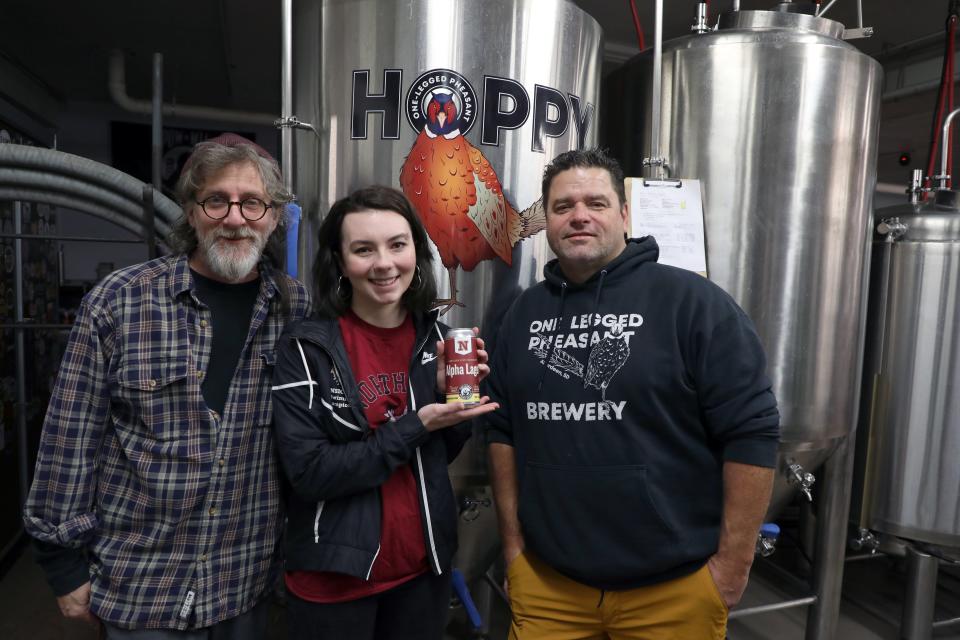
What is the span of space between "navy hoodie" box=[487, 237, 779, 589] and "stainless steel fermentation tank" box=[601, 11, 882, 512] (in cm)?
85

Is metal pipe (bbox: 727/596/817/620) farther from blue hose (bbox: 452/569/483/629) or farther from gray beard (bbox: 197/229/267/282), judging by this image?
gray beard (bbox: 197/229/267/282)

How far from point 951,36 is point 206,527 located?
369 centimetres

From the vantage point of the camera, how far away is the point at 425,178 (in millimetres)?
1825

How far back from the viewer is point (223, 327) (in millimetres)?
1404

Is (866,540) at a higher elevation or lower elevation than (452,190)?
lower

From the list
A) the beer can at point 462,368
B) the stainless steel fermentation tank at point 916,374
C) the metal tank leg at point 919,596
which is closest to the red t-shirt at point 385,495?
the beer can at point 462,368

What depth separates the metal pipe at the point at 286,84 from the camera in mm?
1830

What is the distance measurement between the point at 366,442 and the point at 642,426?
0.60 metres

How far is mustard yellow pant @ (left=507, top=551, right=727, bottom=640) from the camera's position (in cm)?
140

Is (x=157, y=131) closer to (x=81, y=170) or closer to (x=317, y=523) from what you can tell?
(x=81, y=170)

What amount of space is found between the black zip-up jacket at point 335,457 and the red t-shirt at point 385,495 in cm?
2

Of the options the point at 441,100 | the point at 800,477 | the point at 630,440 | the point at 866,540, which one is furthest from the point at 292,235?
the point at 866,540

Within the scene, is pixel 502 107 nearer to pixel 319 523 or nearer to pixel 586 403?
pixel 586 403

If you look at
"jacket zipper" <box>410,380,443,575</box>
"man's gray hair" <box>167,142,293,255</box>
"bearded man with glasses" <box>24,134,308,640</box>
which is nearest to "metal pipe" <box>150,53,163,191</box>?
"man's gray hair" <box>167,142,293,255</box>
